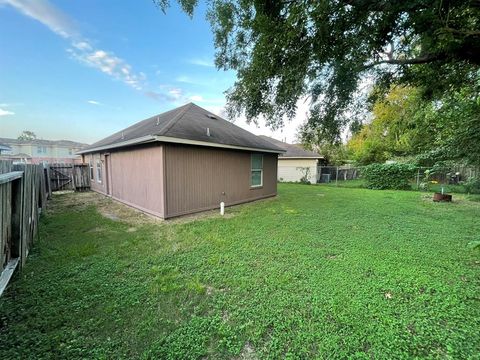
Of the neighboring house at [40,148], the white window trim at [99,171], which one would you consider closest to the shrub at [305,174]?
the white window trim at [99,171]

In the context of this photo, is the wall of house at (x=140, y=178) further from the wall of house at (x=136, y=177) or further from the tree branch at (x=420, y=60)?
the tree branch at (x=420, y=60)

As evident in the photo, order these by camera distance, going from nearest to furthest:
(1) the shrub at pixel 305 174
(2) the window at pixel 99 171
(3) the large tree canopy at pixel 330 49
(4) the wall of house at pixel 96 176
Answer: (3) the large tree canopy at pixel 330 49
(4) the wall of house at pixel 96 176
(2) the window at pixel 99 171
(1) the shrub at pixel 305 174

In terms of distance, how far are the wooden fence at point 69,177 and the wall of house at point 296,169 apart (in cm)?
1474

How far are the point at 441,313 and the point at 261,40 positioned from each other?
15.9 feet

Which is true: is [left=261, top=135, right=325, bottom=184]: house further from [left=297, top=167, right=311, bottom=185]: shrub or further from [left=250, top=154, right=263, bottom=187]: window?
[left=250, top=154, right=263, bottom=187]: window

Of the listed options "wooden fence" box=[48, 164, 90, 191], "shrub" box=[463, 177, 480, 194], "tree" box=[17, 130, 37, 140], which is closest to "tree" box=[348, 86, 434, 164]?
"shrub" box=[463, 177, 480, 194]

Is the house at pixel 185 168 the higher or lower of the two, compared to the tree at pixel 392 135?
lower

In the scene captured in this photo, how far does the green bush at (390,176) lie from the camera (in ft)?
46.8

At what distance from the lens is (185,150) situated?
6801mm

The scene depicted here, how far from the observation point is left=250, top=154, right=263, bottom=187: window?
31.2ft

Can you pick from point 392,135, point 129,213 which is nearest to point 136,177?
point 129,213

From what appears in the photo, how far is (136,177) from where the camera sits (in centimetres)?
773

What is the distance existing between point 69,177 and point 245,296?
14.0 m

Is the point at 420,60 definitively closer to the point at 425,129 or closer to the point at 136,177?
the point at 136,177
